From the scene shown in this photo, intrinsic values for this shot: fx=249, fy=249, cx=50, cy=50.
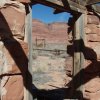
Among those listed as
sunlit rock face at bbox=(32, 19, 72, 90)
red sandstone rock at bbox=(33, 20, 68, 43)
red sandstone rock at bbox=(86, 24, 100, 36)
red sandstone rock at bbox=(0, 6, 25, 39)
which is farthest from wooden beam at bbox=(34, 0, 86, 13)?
red sandstone rock at bbox=(33, 20, 68, 43)

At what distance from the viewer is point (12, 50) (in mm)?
2111

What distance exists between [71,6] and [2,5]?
84.1 inches

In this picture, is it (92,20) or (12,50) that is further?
(92,20)

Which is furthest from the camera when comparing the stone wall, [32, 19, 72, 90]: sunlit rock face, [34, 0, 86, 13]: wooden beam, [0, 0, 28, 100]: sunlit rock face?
[32, 19, 72, 90]: sunlit rock face

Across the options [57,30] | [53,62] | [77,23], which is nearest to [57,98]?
[77,23]

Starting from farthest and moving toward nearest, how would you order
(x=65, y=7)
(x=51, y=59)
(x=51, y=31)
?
(x=51, y=31)
(x=51, y=59)
(x=65, y=7)

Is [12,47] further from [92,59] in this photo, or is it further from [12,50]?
[92,59]

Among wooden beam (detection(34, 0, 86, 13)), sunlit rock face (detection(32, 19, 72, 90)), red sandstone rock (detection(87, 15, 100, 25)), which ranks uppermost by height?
wooden beam (detection(34, 0, 86, 13))

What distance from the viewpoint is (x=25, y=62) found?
89.1 inches

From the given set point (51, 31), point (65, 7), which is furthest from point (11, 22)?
point (51, 31)

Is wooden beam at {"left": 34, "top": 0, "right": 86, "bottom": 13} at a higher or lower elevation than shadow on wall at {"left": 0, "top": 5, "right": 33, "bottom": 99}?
higher

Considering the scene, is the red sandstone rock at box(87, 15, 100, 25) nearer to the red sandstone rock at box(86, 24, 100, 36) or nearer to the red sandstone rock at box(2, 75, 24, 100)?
the red sandstone rock at box(86, 24, 100, 36)

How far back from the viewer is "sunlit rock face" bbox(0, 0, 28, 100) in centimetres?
203

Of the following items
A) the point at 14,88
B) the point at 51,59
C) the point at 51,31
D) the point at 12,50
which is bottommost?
the point at 51,59
